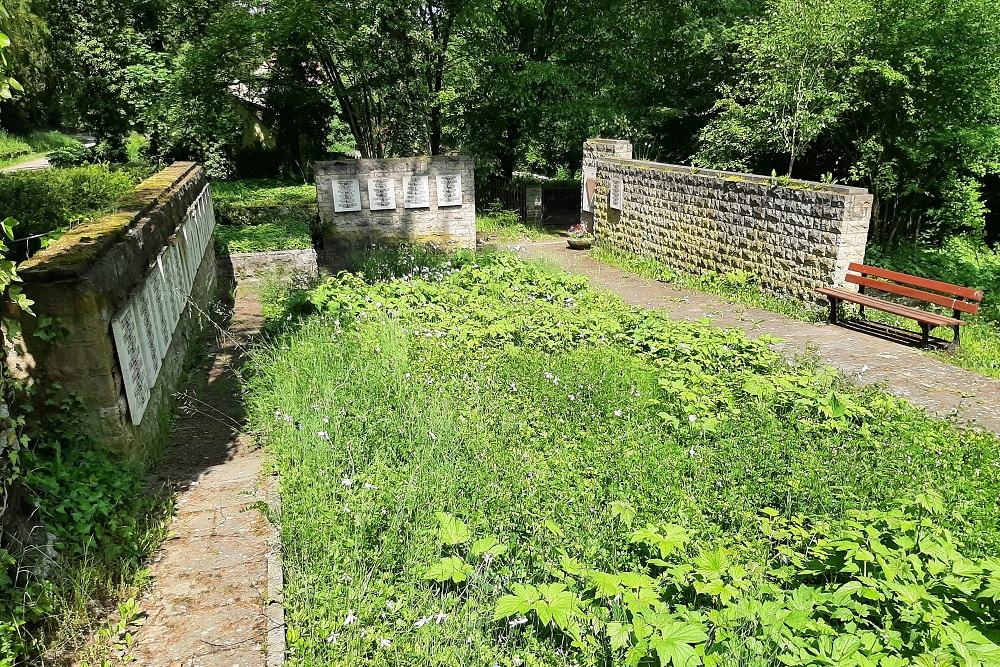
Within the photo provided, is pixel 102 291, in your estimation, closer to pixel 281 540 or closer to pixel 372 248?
pixel 281 540

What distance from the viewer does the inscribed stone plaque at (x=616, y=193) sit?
1370 cm

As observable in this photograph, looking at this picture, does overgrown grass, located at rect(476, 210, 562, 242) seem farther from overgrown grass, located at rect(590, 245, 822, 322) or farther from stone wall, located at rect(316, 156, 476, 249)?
overgrown grass, located at rect(590, 245, 822, 322)

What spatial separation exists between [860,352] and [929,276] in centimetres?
693

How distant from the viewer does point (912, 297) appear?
28.2ft

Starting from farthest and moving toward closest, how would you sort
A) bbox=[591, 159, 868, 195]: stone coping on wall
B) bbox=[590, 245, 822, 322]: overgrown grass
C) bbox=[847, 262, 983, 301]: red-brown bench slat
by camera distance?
1. bbox=[590, 245, 822, 322]: overgrown grass
2. bbox=[591, 159, 868, 195]: stone coping on wall
3. bbox=[847, 262, 983, 301]: red-brown bench slat

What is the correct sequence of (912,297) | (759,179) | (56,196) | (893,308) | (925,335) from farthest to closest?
(759,179) → (56,196) → (912,297) → (893,308) → (925,335)

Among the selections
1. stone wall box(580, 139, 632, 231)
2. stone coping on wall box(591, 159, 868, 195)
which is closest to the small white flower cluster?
stone coping on wall box(591, 159, 868, 195)

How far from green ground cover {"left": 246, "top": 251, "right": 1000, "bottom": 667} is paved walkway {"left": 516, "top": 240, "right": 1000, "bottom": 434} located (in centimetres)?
79

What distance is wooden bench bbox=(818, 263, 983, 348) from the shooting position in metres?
7.71

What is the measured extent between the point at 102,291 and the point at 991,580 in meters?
5.12

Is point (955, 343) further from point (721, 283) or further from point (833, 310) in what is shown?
point (721, 283)

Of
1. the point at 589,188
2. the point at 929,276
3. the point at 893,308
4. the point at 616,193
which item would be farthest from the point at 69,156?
the point at 929,276

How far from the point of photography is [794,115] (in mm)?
13062

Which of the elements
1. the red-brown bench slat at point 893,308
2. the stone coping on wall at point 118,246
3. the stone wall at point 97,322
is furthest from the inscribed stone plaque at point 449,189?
the stone wall at point 97,322
